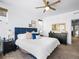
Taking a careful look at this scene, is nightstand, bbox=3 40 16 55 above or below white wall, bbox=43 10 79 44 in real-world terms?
below

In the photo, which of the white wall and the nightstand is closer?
the nightstand

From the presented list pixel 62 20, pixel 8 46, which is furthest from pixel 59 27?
pixel 8 46

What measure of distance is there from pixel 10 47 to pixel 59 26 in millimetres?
4478

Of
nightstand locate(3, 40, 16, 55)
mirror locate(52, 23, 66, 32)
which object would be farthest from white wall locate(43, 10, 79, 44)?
nightstand locate(3, 40, 16, 55)

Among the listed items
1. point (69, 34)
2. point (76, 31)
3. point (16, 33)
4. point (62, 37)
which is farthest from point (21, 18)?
point (76, 31)

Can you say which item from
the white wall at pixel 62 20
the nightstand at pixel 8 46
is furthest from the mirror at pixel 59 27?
the nightstand at pixel 8 46

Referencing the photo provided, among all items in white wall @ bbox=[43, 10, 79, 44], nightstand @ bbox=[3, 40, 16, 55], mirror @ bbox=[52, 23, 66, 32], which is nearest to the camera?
nightstand @ bbox=[3, 40, 16, 55]

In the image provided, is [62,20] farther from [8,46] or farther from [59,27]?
[8,46]

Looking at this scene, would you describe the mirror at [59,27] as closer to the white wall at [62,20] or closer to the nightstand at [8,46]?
the white wall at [62,20]

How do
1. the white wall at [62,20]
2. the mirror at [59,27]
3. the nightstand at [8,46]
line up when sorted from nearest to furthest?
the nightstand at [8,46] → the white wall at [62,20] → the mirror at [59,27]

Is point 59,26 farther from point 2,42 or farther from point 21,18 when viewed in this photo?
point 2,42

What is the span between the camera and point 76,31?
10.8 m

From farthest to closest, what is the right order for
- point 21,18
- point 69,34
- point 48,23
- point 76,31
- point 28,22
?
point 76,31 → point 48,23 → point 69,34 → point 28,22 → point 21,18

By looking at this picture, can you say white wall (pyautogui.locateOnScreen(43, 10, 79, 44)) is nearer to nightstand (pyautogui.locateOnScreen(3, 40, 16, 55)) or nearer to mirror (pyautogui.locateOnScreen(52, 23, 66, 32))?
mirror (pyautogui.locateOnScreen(52, 23, 66, 32))
